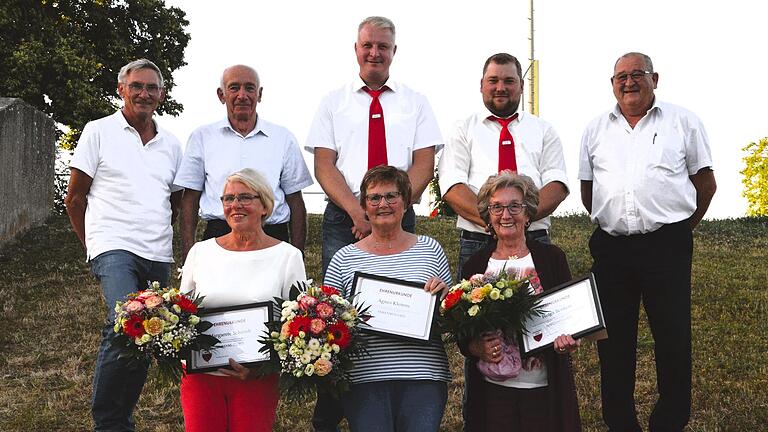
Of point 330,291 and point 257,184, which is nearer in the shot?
point 330,291

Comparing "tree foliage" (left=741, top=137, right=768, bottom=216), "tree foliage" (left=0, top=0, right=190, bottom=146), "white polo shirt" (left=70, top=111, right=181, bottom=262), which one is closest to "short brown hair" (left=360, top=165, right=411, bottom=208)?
"white polo shirt" (left=70, top=111, right=181, bottom=262)

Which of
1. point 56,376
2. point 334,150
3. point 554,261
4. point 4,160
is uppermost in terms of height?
point 4,160

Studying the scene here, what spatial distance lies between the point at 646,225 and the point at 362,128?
1.96 metres

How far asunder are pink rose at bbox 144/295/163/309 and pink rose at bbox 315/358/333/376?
0.90m

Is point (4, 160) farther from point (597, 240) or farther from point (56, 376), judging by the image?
point (597, 240)

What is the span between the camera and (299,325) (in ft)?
13.4

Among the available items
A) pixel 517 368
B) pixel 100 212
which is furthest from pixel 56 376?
pixel 517 368

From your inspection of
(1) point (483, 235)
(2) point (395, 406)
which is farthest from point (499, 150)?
(2) point (395, 406)

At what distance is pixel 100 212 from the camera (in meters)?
5.57

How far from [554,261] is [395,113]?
65.3 inches

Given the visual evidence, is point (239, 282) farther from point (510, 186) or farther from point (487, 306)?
point (510, 186)

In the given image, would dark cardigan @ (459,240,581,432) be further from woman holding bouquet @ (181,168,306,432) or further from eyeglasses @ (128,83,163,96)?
eyeglasses @ (128,83,163,96)

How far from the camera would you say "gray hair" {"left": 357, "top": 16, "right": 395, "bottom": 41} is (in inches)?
221

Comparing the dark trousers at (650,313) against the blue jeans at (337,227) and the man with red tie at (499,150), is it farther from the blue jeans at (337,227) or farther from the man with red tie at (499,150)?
the blue jeans at (337,227)
